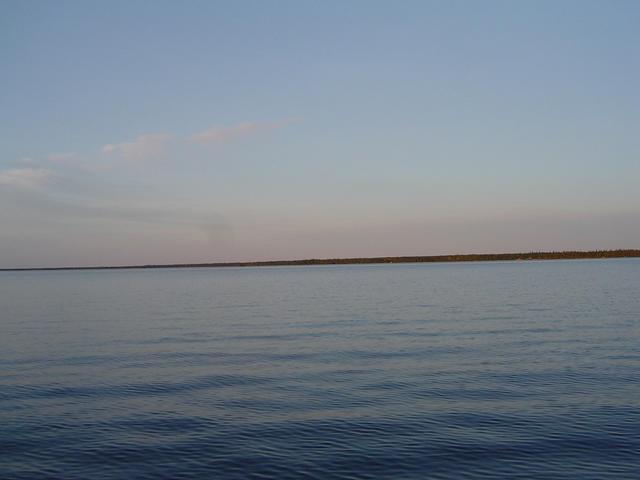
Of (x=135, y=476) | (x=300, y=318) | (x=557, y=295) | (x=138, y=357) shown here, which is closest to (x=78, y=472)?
(x=135, y=476)

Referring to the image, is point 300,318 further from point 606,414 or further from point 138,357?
point 606,414

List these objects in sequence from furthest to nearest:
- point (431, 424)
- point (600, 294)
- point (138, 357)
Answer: point (600, 294) → point (138, 357) → point (431, 424)

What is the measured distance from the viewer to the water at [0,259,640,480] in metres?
15.3

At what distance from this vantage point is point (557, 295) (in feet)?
227

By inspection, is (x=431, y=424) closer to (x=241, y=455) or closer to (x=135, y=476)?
(x=241, y=455)

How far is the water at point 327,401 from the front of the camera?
15.3 m

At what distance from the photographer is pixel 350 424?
18.4m

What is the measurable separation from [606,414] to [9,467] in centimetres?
1649

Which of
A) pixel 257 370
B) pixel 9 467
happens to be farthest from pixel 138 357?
pixel 9 467

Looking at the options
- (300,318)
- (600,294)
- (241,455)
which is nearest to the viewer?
(241,455)

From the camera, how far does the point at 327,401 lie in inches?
842

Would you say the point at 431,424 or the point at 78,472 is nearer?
the point at 78,472

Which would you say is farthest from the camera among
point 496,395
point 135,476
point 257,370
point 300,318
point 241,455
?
point 300,318

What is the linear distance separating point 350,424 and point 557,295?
56613 mm
